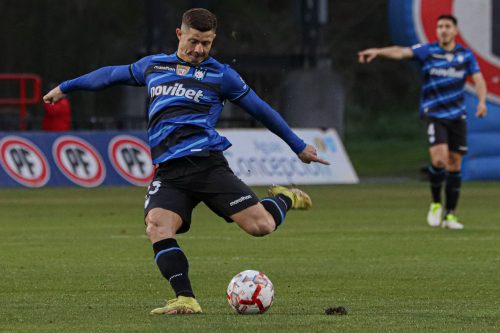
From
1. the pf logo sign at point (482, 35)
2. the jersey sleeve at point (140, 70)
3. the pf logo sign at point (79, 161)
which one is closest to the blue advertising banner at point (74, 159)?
the pf logo sign at point (79, 161)

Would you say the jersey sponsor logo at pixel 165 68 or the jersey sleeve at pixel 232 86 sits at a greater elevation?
the jersey sponsor logo at pixel 165 68

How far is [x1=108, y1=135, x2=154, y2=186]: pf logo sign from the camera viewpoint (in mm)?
24266

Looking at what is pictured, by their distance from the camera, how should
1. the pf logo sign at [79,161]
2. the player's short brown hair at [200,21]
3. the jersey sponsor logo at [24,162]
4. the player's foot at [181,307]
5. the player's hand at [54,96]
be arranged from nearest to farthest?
the player's foot at [181,307]
the player's short brown hair at [200,21]
the player's hand at [54,96]
the jersey sponsor logo at [24,162]
the pf logo sign at [79,161]

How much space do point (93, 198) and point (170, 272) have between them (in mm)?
13394

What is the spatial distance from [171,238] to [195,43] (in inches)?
45.7

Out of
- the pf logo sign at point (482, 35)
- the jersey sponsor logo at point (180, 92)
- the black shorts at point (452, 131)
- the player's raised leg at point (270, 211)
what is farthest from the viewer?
the pf logo sign at point (482, 35)

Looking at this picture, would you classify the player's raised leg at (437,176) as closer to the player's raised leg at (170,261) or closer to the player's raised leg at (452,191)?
the player's raised leg at (452,191)

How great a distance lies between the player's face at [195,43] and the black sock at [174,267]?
43.6 inches

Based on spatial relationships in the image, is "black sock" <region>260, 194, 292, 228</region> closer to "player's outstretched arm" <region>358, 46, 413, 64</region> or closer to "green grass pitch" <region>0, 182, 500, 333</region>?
"green grass pitch" <region>0, 182, 500, 333</region>

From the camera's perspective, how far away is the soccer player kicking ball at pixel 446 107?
15.9 meters

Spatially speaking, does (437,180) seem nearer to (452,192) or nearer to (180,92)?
(452,192)

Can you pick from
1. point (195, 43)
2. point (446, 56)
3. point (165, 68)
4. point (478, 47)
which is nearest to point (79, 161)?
point (478, 47)

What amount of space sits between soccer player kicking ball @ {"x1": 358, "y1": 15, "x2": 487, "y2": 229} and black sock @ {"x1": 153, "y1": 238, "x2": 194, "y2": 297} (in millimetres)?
7566

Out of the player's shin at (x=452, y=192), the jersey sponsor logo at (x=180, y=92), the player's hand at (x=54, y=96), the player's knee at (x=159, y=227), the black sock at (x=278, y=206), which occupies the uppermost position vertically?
the jersey sponsor logo at (x=180, y=92)
